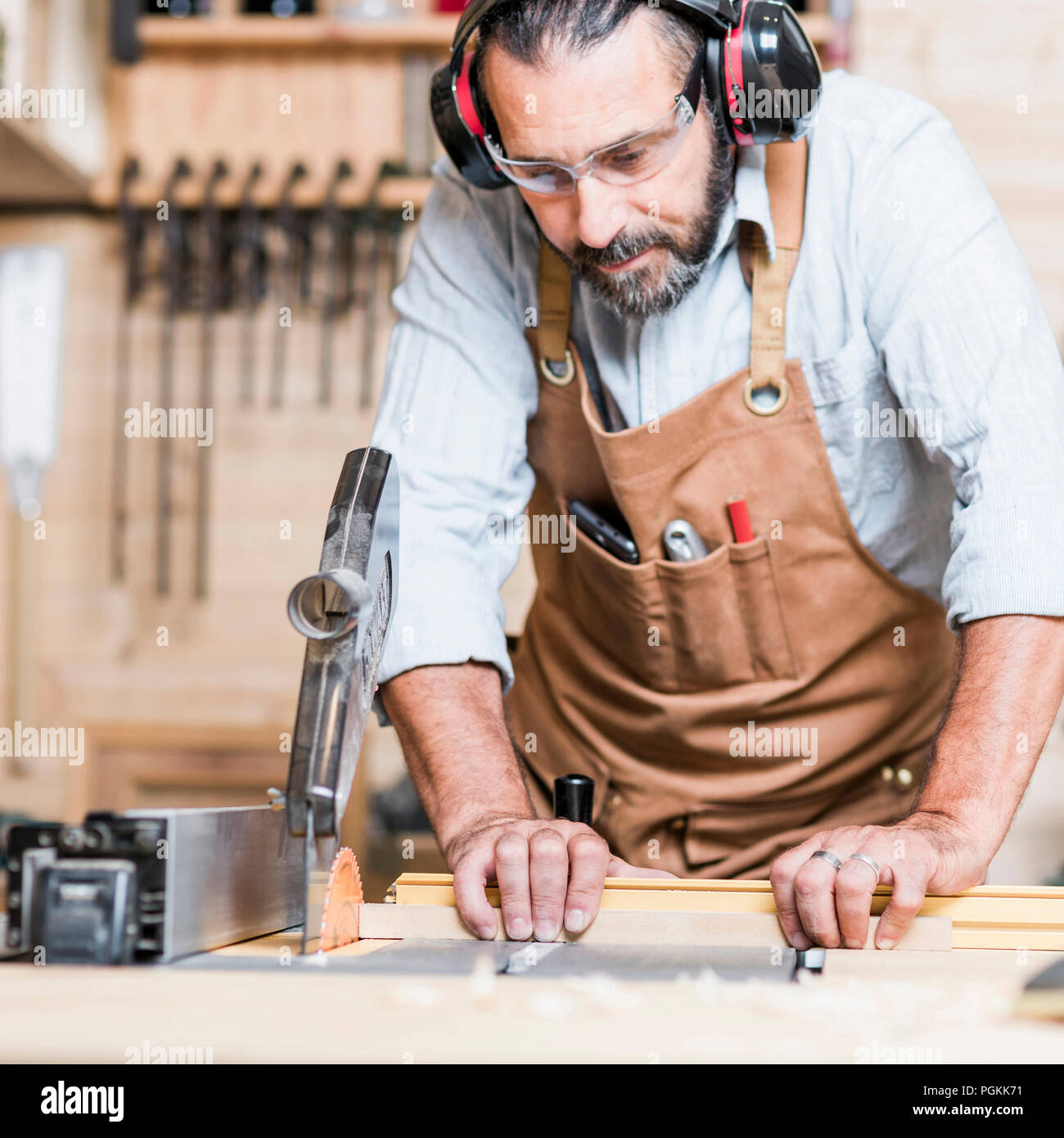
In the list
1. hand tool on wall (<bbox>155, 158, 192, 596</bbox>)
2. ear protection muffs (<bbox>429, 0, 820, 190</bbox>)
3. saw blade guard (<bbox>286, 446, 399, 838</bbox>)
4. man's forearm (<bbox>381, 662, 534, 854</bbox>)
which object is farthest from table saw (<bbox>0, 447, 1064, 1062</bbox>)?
hand tool on wall (<bbox>155, 158, 192, 596</bbox>)

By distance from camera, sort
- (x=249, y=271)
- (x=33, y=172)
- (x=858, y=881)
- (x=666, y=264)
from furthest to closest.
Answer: (x=249, y=271) → (x=33, y=172) → (x=666, y=264) → (x=858, y=881)

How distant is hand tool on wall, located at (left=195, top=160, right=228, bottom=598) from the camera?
2.67 m

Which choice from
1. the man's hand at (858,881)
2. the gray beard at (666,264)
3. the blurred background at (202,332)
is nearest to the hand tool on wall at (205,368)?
the blurred background at (202,332)

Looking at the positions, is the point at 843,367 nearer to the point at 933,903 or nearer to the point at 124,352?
the point at 933,903

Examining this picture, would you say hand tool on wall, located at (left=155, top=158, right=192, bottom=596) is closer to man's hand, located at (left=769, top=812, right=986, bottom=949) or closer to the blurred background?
the blurred background

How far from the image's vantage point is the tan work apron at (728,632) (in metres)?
1.32

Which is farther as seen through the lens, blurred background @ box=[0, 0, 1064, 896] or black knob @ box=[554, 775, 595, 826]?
blurred background @ box=[0, 0, 1064, 896]

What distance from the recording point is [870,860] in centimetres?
85

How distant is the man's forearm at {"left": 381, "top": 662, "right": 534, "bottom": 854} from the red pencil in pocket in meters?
0.32

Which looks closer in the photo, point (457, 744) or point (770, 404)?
point (457, 744)

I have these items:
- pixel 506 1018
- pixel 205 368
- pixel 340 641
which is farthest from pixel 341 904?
pixel 205 368

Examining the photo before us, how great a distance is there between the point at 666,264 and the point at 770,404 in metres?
0.19

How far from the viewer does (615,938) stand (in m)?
0.92
